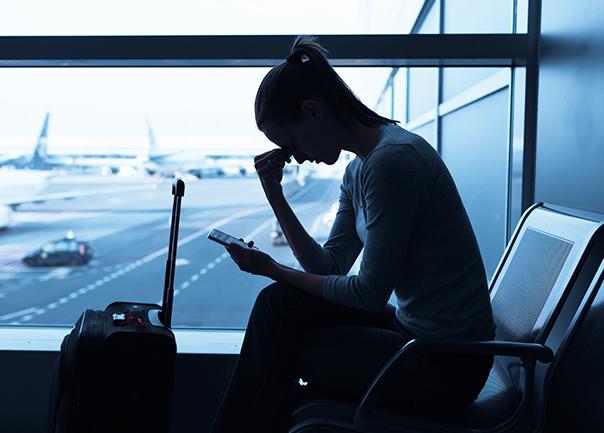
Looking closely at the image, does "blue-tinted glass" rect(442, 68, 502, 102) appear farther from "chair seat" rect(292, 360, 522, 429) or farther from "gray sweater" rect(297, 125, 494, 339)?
"chair seat" rect(292, 360, 522, 429)

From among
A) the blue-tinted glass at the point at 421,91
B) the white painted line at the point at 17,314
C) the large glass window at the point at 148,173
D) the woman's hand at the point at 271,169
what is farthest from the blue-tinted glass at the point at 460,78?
the white painted line at the point at 17,314

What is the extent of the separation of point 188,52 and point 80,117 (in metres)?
0.56

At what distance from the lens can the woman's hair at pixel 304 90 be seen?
1262mm

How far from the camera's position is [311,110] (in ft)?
4.21

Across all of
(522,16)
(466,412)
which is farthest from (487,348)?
(522,16)

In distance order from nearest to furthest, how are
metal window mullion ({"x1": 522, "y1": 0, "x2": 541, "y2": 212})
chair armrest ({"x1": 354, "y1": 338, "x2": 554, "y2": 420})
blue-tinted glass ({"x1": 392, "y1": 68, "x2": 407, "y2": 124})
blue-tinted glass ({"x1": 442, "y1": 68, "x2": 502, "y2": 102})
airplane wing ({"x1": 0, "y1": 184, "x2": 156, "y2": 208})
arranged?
chair armrest ({"x1": 354, "y1": 338, "x2": 554, "y2": 420})
metal window mullion ({"x1": 522, "y1": 0, "x2": 541, "y2": 212})
blue-tinted glass ({"x1": 442, "y1": 68, "x2": 502, "y2": 102})
airplane wing ({"x1": 0, "y1": 184, "x2": 156, "y2": 208})
blue-tinted glass ({"x1": 392, "y1": 68, "x2": 407, "y2": 124})

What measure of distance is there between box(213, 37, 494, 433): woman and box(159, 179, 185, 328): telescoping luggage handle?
0.29m

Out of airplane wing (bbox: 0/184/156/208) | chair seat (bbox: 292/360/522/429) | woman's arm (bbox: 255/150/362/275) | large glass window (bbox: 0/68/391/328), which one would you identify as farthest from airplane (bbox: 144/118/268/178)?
chair seat (bbox: 292/360/522/429)

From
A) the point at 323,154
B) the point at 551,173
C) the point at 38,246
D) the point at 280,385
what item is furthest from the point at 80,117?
the point at 551,173

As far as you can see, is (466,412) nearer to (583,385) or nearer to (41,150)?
(583,385)

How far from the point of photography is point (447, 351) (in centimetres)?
116

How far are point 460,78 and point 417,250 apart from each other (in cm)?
167

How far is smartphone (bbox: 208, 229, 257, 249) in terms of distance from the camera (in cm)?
141

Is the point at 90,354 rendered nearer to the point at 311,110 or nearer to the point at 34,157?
the point at 311,110
